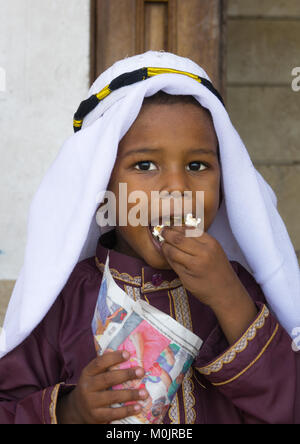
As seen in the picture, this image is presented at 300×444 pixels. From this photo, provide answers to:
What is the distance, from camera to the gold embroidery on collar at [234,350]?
112 centimetres

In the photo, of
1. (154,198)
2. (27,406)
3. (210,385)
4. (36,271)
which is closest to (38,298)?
(36,271)

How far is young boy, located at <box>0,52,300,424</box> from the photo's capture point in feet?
3.68

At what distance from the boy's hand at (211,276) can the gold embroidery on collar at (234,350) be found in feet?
0.07

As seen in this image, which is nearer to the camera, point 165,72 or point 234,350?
point 234,350

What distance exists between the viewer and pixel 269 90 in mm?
3941

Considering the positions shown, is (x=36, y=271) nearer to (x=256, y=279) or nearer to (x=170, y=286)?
(x=170, y=286)

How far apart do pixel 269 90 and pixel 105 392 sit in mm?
3312

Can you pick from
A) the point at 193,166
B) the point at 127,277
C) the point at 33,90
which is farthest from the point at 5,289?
the point at 193,166

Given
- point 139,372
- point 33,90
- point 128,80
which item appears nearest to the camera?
point 139,372

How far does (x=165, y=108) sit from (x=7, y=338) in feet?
2.17

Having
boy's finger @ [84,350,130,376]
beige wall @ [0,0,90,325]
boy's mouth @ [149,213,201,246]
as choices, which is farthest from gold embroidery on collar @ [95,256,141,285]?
beige wall @ [0,0,90,325]

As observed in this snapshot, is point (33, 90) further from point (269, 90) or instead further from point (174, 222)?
point (269, 90)

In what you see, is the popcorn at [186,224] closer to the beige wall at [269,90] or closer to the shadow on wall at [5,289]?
the shadow on wall at [5,289]

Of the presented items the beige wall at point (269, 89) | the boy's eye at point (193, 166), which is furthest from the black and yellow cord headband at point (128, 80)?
the beige wall at point (269, 89)
